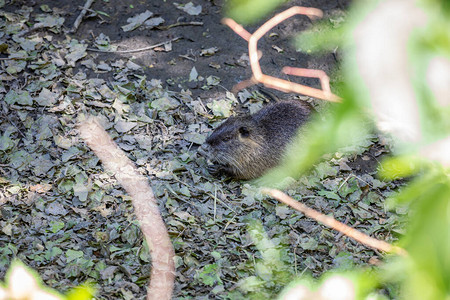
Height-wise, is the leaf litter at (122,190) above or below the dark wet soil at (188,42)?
below

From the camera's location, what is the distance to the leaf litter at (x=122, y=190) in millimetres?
3176

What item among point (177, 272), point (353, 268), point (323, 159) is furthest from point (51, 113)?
point (353, 268)

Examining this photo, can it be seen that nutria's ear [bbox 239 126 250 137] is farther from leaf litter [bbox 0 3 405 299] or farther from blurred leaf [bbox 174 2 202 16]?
blurred leaf [bbox 174 2 202 16]

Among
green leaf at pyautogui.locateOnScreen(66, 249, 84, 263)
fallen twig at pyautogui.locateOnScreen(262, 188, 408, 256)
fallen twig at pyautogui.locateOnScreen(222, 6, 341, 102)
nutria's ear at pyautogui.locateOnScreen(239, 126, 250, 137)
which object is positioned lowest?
fallen twig at pyautogui.locateOnScreen(262, 188, 408, 256)

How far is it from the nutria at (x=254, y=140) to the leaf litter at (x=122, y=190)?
14cm

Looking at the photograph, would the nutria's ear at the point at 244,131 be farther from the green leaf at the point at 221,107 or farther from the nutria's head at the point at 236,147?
the green leaf at the point at 221,107

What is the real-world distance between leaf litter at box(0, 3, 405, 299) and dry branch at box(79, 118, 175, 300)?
6cm

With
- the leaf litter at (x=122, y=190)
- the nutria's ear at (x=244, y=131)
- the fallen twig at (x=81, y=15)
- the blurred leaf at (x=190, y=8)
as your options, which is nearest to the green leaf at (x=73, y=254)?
the leaf litter at (x=122, y=190)

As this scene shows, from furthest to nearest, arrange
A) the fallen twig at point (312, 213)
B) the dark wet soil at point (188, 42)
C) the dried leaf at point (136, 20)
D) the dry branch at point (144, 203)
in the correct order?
the dried leaf at point (136, 20), the dark wet soil at point (188, 42), the fallen twig at point (312, 213), the dry branch at point (144, 203)

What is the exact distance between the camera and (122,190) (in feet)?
12.4

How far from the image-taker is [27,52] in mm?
4801

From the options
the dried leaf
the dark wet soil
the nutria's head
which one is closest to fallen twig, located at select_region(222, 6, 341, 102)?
the nutria's head

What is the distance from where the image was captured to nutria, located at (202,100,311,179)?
4.34m

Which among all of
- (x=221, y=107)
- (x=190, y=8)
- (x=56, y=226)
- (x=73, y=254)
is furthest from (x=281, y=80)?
(x=190, y=8)
